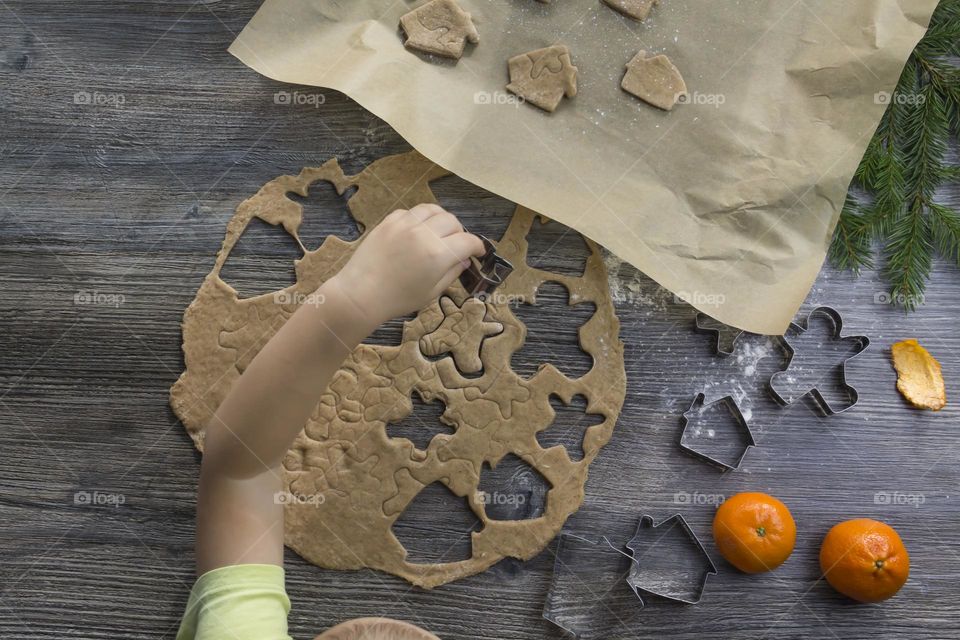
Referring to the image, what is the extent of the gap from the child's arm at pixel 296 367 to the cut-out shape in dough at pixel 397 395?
17 cm

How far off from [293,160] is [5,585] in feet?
3.05

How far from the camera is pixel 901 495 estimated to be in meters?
1.48

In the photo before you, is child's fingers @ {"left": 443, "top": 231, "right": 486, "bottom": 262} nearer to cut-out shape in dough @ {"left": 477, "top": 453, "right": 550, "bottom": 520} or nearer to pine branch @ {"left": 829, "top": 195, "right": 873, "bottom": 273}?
cut-out shape in dough @ {"left": 477, "top": 453, "right": 550, "bottom": 520}

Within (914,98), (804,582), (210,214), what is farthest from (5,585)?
(914,98)

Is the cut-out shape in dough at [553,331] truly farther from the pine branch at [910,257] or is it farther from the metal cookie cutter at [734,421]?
the pine branch at [910,257]

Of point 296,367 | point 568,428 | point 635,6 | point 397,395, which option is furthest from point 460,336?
point 635,6

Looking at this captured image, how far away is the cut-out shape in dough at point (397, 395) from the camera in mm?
1419

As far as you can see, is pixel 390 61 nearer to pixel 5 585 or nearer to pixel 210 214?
pixel 210 214

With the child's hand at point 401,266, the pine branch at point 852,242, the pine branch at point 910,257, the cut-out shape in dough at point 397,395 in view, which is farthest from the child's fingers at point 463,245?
the pine branch at point 910,257

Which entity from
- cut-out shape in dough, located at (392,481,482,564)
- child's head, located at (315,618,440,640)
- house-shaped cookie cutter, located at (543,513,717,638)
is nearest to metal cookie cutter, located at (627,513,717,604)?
house-shaped cookie cutter, located at (543,513,717,638)

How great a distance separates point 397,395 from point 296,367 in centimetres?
30

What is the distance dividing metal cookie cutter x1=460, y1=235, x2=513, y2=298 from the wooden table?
215mm

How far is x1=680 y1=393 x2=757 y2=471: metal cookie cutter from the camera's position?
1.47m

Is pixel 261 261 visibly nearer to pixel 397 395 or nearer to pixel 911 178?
pixel 397 395
